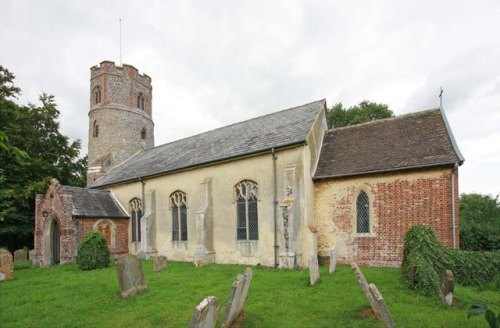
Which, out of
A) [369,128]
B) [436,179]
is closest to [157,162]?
[369,128]

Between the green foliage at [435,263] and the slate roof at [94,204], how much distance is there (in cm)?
1715

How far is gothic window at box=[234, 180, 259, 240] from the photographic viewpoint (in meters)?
16.2

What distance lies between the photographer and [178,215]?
768 inches

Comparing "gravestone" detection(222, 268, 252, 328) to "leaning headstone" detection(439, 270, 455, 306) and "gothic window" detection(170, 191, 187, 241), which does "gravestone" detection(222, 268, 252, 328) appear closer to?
"leaning headstone" detection(439, 270, 455, 306)

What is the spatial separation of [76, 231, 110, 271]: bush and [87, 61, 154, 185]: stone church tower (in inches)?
513

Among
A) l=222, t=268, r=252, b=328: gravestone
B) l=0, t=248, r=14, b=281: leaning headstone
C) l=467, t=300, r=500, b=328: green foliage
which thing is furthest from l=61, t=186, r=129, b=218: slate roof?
l=467, t=300, r=500, b=328: green foliage

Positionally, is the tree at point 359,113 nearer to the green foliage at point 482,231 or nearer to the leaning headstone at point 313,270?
the green foliage at point 482,231

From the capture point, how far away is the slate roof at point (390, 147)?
13.4 meters

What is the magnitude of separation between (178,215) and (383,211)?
11.2 meters

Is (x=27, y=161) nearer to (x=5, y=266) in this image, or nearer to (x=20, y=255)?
(x=20, y=255)

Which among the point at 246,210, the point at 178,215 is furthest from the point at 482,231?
the point at 178,215

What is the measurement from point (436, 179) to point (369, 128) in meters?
4.96

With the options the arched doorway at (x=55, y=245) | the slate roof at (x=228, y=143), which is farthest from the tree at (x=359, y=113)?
the arched doorway at (x=55, y=245)

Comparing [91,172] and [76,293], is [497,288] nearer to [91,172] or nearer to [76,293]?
[76,293]
